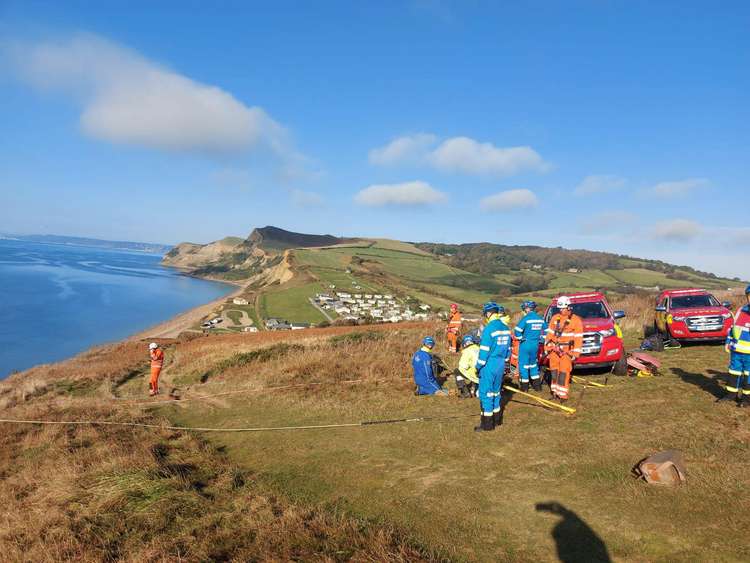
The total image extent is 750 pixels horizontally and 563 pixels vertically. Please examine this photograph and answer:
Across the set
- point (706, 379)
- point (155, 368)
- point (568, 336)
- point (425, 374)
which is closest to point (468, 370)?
point (425, 374)

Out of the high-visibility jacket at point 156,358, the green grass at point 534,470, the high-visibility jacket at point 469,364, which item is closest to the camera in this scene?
the green grass at point 534,470

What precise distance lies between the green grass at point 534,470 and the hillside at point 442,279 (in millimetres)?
30883

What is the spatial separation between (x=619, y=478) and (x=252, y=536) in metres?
4.80

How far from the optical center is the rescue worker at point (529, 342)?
1005cm

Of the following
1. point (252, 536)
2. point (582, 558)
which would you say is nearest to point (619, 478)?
point (582, 558)

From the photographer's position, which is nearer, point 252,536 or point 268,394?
point 252,536

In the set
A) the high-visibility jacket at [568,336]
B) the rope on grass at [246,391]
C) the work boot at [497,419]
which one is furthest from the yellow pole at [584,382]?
the rope on grass at [246,391]

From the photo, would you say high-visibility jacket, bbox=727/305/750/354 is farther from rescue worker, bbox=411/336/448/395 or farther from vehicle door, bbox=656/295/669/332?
vehicle door, bbox=656/295/669/332

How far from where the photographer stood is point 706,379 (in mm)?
10320

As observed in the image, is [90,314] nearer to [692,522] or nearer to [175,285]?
[175,285]

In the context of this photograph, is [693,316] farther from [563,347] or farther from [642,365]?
[563,347]

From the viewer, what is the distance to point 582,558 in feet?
14.3

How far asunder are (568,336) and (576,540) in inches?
196

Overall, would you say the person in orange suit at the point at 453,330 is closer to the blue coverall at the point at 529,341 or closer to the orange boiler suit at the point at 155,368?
the blue coverall at the point at 529,341
